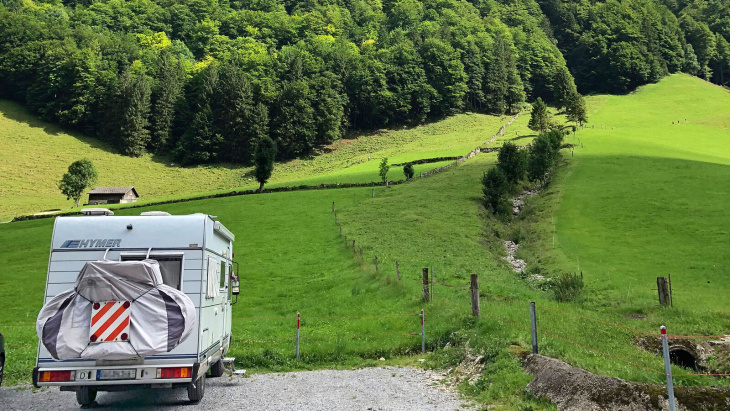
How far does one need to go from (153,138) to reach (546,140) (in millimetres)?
86982

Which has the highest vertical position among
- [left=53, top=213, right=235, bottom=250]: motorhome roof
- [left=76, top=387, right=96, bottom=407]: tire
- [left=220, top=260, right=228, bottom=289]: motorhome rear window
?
[left=53, top=213, right=235, bottom=250]: motorhome roof

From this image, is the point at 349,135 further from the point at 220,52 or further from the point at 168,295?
the point at 168,295

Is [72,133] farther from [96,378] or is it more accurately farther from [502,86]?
[96,378]

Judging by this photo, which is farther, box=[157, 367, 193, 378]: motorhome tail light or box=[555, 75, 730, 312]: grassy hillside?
box=[555, 75, 730, 312]: grassy hillside

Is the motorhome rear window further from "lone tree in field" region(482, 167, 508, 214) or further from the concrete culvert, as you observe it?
"lone tree in field" region(482, 167, 508, 214)

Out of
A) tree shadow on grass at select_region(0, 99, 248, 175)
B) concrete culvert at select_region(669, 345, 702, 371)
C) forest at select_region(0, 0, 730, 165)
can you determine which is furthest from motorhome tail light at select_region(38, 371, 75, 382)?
forest at select_region(0, 0, 730, 165)

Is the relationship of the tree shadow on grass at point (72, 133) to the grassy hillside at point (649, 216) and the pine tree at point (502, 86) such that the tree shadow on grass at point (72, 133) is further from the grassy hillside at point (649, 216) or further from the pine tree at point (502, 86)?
the pine tree at point (502, 86)

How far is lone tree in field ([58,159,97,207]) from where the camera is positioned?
7688 centimetres

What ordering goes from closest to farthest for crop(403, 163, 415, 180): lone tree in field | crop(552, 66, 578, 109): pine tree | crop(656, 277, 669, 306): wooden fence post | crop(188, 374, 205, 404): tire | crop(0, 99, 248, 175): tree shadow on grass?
crop(188, 374, 205, 404): tire → crop(656, 277, 669, 306): wooden fence post → crop(403, 163, 415, 180): lone tree in field → crop(0, 99, 248, 175): tree shadow on grass → crop(552, 66, 578, 109): pine tree

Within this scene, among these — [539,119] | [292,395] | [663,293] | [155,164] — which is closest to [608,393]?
[292,395]

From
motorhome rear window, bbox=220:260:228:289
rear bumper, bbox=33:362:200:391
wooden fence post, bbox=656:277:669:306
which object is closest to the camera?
rear bumper, bbox=33:362:200:391

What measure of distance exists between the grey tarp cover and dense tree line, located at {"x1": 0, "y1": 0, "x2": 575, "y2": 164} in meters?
103

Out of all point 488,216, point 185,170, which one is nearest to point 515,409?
point 488,216

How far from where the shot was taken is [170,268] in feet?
35.9
